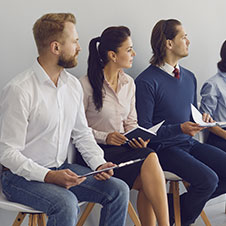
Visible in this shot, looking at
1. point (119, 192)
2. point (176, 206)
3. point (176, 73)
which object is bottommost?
point (176, 206)

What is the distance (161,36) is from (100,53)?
0.47 m

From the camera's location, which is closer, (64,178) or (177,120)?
(64,178)

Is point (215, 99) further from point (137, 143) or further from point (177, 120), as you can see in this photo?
point (137, 143)

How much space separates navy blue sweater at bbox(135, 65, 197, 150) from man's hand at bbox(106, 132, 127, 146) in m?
0.30

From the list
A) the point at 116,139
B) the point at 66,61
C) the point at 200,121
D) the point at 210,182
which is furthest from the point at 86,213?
the point at 66,61

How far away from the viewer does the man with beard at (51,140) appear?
2033 millimetres

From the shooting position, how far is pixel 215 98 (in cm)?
329

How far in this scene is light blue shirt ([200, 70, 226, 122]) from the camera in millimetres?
3284

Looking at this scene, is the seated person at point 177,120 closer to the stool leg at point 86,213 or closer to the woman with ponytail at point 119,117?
the woman with ponytail at point 119,117

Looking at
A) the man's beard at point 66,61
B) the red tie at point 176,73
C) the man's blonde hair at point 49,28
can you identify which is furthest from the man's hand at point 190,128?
the man's blonde hair at point 49,28

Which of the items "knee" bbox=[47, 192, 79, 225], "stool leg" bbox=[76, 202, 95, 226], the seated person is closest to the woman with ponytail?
the seated person

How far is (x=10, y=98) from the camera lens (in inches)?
81.4

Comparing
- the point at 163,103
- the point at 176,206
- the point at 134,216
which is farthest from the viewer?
the point at 163,103

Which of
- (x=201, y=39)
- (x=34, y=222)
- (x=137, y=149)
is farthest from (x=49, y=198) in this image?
(x=201, y=39)
